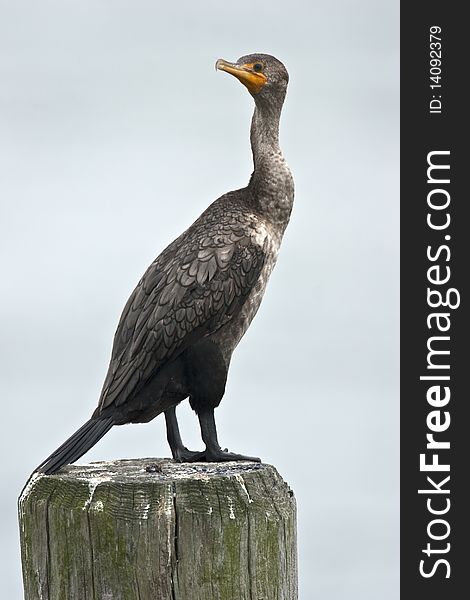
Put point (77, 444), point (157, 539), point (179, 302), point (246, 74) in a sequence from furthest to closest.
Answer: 1. point (246, 74)
2. point (179, 302)
3. point (77, 444)
4. point (157, 539)

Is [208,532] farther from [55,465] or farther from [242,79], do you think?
[242,79]

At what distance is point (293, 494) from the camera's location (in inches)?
188

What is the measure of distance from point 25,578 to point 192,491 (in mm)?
800

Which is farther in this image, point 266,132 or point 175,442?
point 266,132

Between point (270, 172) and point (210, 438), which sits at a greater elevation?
point (270, 172)

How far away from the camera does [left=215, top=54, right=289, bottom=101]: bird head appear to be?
556 centimetres

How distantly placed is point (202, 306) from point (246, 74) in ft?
3.95

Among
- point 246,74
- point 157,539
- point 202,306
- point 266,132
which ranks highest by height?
point 246,74

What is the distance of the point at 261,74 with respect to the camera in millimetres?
5598

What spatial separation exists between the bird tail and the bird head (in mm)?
1781

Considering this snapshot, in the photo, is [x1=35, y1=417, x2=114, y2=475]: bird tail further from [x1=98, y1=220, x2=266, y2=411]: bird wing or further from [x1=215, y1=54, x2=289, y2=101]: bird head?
[x1=215, y1=54, x2=289, y2=101]: bird head

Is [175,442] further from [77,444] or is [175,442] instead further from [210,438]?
[77,444]


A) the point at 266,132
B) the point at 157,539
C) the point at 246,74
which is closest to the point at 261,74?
the point at 246,74

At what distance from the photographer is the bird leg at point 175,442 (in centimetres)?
536
